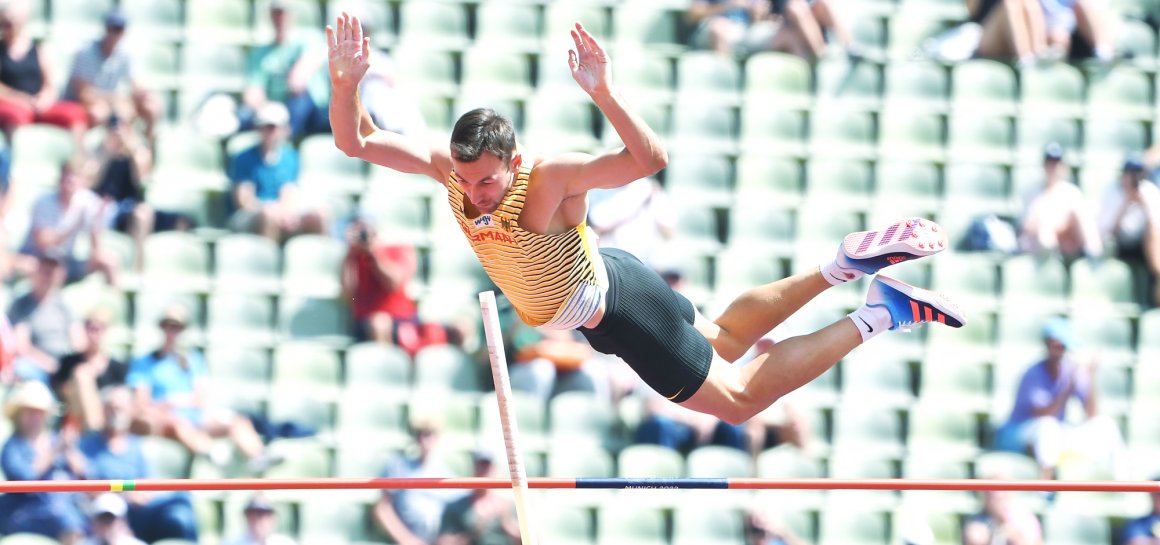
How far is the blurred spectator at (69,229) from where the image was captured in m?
10.4

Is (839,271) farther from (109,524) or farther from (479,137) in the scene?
(109,524)

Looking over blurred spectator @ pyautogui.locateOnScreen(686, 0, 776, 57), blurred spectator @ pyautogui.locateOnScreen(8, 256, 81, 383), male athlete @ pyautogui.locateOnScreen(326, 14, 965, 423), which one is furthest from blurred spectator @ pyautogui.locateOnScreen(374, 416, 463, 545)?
blurred spectator @ pyautogui.locateOnScreen(686, 0, 776, 57)

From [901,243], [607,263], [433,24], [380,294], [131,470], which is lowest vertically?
[131,470]

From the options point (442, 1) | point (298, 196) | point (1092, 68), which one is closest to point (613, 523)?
point (298, 196)

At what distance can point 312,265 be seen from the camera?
35.4 feet

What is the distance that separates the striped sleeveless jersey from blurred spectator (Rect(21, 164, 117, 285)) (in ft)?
14.5

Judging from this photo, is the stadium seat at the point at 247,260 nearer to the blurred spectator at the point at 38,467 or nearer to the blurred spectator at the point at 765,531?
the blurred spectator at the point at 38,467

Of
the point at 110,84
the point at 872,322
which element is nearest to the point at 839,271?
the point at 872,322

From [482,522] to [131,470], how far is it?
72.7 inches

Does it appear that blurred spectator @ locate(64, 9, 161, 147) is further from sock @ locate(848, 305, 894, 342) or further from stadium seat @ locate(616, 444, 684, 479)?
sock @ locate(848, 305, 894, 342)

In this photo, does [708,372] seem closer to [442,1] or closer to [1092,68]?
[442,1]

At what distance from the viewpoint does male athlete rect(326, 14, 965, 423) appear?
239 inches

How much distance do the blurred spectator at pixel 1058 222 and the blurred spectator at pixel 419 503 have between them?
4.13 meters

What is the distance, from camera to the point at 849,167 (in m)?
11.8
